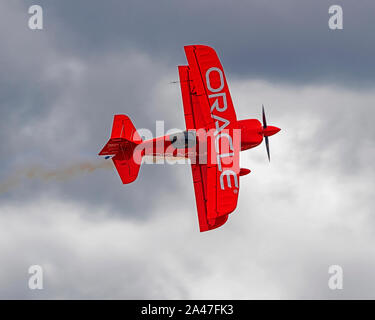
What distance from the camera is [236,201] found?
37.4 metres

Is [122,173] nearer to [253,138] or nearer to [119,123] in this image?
[119,123]

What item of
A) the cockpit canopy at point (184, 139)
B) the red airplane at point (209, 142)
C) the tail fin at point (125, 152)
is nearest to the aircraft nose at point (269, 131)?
the red airplane at point (209, 142)

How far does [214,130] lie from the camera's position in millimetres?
38406

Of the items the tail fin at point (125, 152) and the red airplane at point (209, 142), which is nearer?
the red airplane at point (209, 142)

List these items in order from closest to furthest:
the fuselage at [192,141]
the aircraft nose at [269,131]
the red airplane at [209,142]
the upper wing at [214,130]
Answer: the upper wing at [214,130]
the red airplane at [209,142]
the fuselage at [192,141]
the aircraft nose at [269,131]

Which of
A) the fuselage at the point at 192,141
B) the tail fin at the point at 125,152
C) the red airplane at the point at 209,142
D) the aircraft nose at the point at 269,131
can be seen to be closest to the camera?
the red airplane at the point at 209,142

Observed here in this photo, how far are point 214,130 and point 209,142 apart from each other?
66 centimetres

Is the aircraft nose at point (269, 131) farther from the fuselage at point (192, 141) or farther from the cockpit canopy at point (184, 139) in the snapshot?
the cockpit canopy at point (184, 139)

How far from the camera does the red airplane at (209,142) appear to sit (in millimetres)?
37875

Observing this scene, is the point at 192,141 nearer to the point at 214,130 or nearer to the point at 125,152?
the point at 214,130

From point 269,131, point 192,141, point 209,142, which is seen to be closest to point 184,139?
point 192,141

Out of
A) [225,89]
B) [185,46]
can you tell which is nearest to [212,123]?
[225,89]

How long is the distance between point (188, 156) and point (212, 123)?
84.0 inches

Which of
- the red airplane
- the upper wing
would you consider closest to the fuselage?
the red airplane
